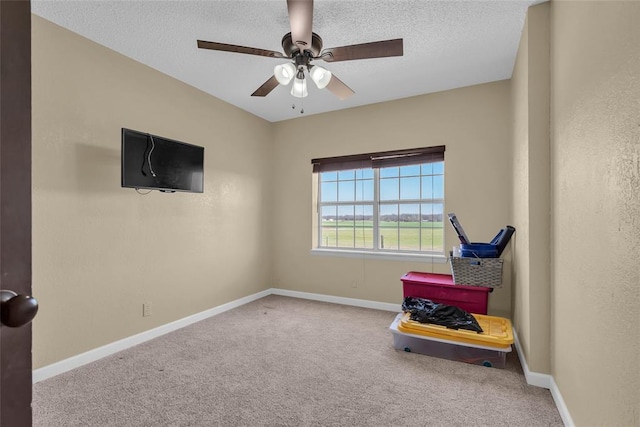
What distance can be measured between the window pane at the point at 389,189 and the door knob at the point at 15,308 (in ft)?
13.0

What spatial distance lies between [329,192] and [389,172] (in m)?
0.95

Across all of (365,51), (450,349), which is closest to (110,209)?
(365,51)

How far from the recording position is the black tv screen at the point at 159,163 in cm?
265

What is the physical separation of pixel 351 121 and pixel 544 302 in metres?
3.06

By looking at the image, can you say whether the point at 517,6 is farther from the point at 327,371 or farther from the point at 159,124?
the point at 159,124

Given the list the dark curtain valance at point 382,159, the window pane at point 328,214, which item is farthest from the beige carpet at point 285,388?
the dark curtain valance at point 382,159

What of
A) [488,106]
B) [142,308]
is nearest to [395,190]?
[488,106]

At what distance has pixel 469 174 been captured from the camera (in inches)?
143

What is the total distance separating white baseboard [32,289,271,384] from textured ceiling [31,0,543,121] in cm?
265

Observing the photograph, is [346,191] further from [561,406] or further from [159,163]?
[561,406]

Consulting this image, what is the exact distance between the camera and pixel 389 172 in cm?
424

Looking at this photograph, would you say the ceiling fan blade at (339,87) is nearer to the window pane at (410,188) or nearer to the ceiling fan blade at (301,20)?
the ceiling fan blade at (301,20)

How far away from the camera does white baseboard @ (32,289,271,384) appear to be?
2.38 m

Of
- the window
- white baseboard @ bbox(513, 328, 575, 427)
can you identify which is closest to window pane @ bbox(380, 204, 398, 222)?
the window
